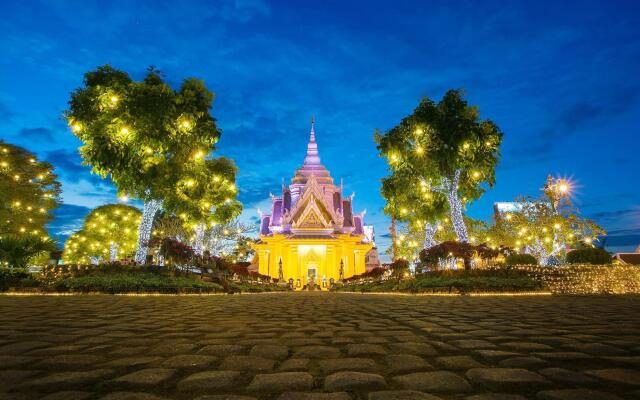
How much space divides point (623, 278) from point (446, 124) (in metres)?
9.87

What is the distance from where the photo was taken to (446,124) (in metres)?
19.0

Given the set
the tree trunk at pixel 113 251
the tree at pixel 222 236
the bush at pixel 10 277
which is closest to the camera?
the bush at pixel 10 277

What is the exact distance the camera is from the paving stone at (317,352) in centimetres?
263

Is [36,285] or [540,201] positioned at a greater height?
[540,201]

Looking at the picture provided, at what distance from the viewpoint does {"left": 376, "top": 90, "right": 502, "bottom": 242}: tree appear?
728 inches

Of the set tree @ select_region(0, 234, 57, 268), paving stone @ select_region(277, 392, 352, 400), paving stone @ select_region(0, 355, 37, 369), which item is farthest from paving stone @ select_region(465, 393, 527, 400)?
tree @ select_region(0, 234, 57, 268)

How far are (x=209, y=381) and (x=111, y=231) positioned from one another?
2229 inches

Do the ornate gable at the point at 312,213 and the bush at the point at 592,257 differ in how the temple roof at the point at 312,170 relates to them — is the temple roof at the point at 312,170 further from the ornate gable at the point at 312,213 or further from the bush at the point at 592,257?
the bush at the point at 592,257

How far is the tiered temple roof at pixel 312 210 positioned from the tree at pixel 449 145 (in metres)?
17.3

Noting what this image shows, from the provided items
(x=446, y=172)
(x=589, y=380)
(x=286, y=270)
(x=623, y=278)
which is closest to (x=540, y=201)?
(x=446, y=172)

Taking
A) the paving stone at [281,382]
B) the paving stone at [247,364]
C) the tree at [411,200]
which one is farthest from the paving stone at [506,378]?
the tree at [411,200]

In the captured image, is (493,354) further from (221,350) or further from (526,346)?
(221,350)

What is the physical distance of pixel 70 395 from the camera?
1670 mm

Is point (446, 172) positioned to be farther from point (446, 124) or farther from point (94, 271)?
point (94, 271)
